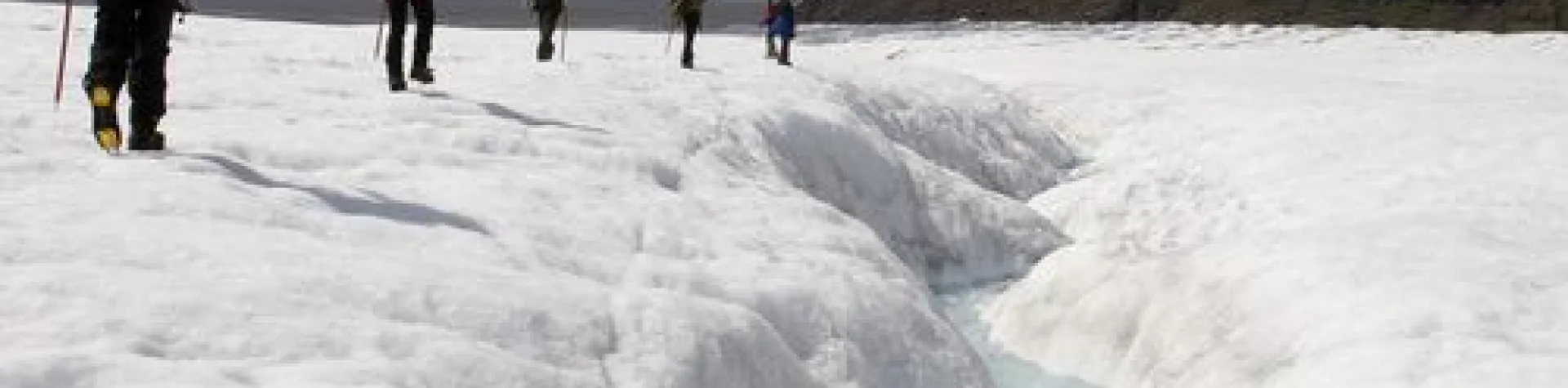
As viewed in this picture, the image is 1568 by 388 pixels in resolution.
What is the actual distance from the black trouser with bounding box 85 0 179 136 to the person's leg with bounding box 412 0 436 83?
3.79 m

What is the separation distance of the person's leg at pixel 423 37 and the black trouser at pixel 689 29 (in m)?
7.05

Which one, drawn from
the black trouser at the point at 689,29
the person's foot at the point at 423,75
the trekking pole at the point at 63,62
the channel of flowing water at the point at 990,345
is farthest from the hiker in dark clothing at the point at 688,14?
the trekking pole at the point at 63,62

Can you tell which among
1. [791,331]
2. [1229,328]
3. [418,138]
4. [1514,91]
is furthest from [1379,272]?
[1514,91]

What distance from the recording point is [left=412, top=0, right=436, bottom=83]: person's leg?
12.9 meters

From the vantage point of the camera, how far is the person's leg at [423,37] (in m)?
12.9

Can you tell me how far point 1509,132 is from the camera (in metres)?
20.4

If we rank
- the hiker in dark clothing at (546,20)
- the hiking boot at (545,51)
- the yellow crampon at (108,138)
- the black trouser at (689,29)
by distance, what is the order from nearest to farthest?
the yellow crampon at (108,138), the hiker in dark clothing at (546,20), the hiking boot at (545,51), the black trouser at (689,29)

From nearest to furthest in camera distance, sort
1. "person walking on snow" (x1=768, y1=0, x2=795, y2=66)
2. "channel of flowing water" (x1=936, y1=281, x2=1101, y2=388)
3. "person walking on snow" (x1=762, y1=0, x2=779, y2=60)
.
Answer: "channel of flowing water" (x1=936, y1=281, x2=1101, y2=388) < "person walking on snow" (x1=768, y1=0, x2=795, y2=66) < "person walking on snow" (x1=762, y1=0, x2=779, y2=60)

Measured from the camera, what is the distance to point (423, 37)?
13.5 m

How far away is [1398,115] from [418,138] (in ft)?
55.7

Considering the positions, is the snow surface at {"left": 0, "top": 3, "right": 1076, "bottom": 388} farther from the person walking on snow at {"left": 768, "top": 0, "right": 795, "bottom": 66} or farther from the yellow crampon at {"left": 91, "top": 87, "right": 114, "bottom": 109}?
the person walking on snow at {"left": 768, "top": 0, "right": 795, "bottom": 66}

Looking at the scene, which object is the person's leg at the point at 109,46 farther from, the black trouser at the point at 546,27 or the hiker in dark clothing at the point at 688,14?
the hiker in dark clothing at the point at 688,14

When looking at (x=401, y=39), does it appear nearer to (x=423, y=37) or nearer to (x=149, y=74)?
(x=423, y=37)

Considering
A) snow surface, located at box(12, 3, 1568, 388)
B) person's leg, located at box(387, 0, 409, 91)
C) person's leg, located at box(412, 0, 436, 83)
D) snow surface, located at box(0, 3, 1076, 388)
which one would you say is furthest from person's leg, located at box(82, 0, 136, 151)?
person's leg, located at box(387, 0, 409, 91)
